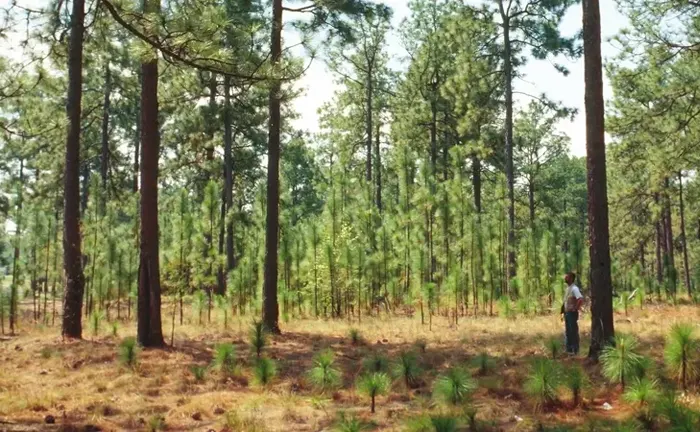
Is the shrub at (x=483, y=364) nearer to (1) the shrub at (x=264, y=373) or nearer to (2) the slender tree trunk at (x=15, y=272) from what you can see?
(1) the shrub at (x=264, y=373)

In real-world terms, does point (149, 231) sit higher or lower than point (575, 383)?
higher

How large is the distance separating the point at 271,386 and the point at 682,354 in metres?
5.32

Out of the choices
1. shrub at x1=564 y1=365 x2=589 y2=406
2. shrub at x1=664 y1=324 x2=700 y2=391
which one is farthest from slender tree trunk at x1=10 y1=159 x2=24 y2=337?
shrub at x1=664 y1=324 x2=700 y2=391

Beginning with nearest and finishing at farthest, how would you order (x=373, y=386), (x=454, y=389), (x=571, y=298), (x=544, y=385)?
(x=544, y=385)
(x=454, y=389)
(x=373, y=386)
(x=571, y=298)

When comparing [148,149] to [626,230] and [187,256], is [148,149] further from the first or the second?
[626,230]

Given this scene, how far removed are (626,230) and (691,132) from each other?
2760 centimetres

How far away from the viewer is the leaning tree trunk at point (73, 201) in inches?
466

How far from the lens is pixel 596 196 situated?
8547 millimetres

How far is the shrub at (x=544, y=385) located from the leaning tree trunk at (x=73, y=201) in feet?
30.6

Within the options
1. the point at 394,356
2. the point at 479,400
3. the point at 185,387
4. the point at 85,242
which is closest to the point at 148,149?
the point at 185,387

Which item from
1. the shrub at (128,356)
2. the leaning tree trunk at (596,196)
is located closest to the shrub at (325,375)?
the shrub at (128,356)

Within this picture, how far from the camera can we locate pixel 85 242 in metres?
20.5

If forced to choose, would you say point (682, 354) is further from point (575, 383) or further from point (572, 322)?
point (572, 322)

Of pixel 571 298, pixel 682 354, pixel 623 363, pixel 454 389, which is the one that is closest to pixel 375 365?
pixel 454 389
